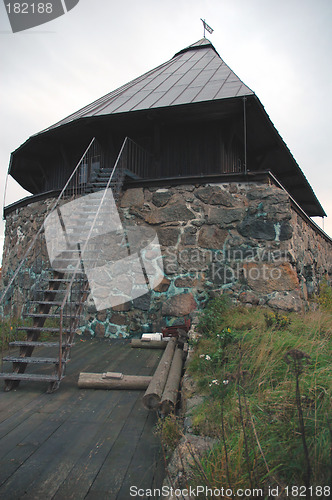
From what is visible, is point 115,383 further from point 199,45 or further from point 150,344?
point 199,45

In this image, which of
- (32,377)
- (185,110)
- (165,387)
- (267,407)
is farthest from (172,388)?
(185,110)

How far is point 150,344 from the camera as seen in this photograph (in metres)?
5.75

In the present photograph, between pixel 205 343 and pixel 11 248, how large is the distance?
7579 mm

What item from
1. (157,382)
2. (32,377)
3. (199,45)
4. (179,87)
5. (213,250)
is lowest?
(32,377)

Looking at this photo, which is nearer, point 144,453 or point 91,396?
point 144,453

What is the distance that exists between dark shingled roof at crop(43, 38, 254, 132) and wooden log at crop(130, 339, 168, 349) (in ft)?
16.3

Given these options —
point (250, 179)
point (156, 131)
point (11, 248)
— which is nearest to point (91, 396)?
point (250, 179)

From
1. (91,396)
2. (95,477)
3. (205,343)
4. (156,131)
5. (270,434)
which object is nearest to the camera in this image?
(270,434)

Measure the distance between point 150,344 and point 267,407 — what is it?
149 inches

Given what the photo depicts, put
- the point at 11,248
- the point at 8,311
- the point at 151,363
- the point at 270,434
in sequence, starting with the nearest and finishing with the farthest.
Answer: the point at 270,434
the point at 151,363
the point at 8,311
the point at 11,248

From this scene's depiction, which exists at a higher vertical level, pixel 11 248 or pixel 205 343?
pixel 11 248

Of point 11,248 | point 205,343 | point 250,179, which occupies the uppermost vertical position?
point 250,179

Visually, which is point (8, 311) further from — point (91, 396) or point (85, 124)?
point (91, 396)

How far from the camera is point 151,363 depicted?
15.6 feet
